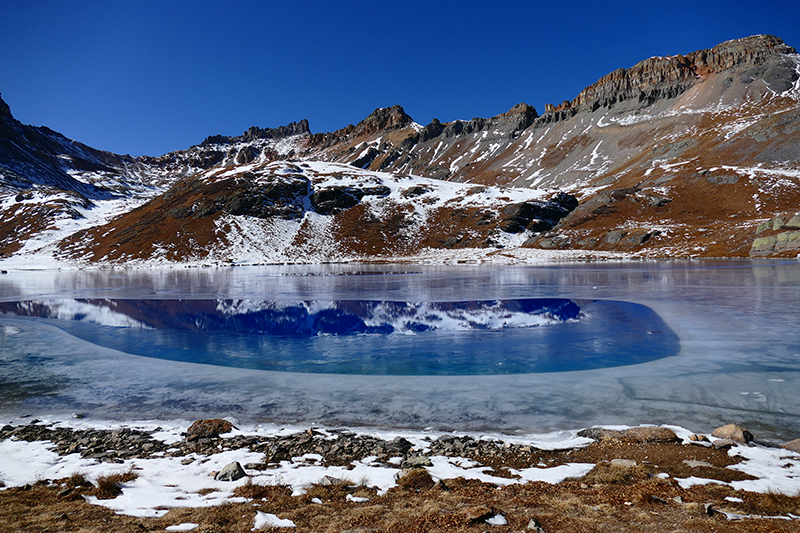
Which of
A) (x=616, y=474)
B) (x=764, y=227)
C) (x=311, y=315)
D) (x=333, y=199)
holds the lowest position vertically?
(x=616, y=474)

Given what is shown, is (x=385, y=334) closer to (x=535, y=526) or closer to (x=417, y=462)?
(x=417, y=462)

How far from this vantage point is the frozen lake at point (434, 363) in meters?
9.37

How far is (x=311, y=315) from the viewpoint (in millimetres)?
24359

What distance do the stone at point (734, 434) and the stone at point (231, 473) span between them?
7.93 metres

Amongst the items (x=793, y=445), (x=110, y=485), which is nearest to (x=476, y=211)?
(x=793, y=445)

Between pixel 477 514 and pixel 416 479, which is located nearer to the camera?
pixel 477 514

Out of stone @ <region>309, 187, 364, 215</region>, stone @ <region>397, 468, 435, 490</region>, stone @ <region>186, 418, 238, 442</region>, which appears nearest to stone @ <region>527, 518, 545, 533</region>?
stone @ <region>397, 468, 435, 490</region>

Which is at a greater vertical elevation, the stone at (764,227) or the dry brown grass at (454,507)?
the stone at (764,227)

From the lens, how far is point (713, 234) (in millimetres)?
80500

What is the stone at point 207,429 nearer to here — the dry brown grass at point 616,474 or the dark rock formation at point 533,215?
the dry brown grass at point 616,474

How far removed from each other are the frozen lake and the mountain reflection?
0.54ft

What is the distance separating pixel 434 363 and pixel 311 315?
12340 mm

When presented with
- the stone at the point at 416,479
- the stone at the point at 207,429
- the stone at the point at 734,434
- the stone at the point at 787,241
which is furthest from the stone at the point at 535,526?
the stone at the point at 787,241

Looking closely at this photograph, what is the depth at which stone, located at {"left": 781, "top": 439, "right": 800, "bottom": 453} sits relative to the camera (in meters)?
6.93
